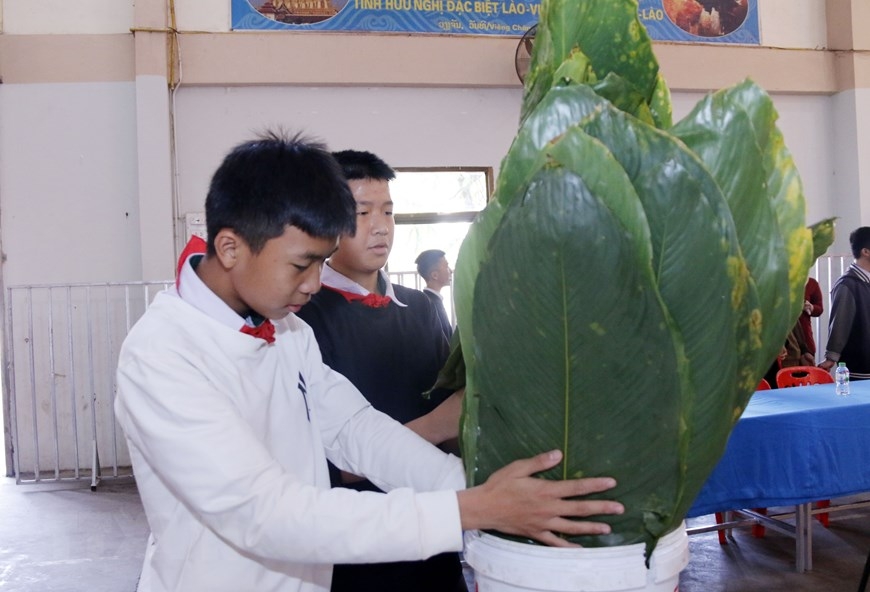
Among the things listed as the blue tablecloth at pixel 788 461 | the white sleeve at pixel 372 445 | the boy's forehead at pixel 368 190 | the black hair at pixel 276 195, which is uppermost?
the boy's forehead at pixel 368 190

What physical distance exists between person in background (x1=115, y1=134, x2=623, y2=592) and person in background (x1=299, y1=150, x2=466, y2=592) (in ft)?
1.41

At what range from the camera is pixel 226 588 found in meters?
1.05

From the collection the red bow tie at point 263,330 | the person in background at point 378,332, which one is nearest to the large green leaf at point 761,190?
the red bow tie at point 263,330

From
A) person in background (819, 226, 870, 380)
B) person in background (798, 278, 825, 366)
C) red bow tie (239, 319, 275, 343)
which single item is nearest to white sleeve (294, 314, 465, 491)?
red bow tie (239, 319, 275, 343)

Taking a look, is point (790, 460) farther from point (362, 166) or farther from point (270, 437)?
point (270, 437)

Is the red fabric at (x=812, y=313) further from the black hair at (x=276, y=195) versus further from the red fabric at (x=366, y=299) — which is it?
the black hair at (x=276, y=195)

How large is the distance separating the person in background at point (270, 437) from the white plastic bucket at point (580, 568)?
0.02 m

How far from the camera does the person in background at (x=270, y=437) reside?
0.87 m

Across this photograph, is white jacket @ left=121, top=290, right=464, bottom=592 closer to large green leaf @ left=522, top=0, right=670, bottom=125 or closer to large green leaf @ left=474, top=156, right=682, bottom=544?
large green leaf @ left=474, top=156, right=682, bottom=544

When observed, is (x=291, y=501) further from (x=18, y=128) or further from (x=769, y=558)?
(x=18, y=128)

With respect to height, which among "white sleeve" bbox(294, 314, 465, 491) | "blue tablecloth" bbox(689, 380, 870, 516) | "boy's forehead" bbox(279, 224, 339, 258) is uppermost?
"boy's forehead" bbox(279, 224, 339, 258)

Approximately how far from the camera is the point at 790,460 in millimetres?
2803

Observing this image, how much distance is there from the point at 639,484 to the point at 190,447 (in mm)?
475

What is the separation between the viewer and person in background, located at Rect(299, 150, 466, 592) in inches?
66.9
